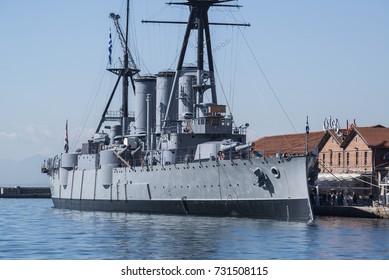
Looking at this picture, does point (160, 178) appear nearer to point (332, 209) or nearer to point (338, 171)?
point (332, 209)

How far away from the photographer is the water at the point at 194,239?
32375 millimetres

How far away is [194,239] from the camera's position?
37.8 m

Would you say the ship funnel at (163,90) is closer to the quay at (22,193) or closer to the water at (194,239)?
the water at (194,239)

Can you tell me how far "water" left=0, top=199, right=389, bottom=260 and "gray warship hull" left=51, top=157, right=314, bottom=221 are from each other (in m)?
1.24

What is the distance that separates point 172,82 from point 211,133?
9340mm

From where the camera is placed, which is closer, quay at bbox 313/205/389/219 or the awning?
quay at bbox 313/205/389/219

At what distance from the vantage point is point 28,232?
44.5m

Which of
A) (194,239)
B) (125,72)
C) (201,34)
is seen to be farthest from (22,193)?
(194,239)

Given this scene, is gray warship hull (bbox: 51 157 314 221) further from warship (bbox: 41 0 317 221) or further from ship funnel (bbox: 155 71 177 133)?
ship funnel (bbox: 155 71 177 133)

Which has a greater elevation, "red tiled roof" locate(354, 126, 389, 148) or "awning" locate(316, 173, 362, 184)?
"red tiled roof" locate(354, 126, 389, 148)

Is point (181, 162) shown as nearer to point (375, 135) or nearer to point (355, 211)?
point (355, 211)

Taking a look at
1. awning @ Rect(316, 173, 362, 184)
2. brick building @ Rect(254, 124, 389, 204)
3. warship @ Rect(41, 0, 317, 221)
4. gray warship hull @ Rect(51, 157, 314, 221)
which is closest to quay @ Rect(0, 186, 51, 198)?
warship @ Rect(41, 0, 317, 221)

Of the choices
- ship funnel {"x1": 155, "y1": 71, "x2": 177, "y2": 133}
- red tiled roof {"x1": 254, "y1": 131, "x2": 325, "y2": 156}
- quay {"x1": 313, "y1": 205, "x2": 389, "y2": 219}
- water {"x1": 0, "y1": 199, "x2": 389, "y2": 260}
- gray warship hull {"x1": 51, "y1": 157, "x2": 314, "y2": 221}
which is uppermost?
ship funnel {"x1": 155, "y1": 71, "x2": 177, "y2": 133}

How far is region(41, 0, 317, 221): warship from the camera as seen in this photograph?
4859cm
